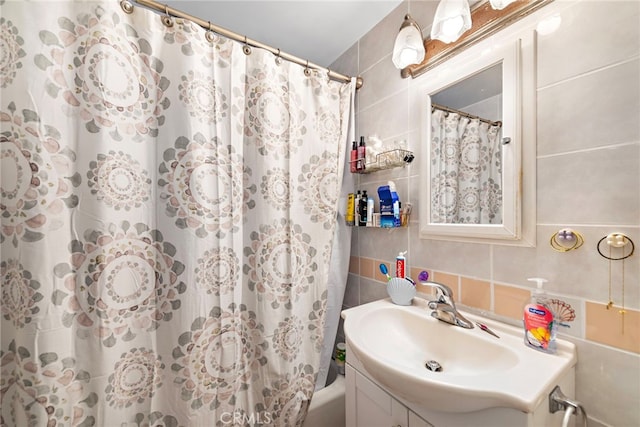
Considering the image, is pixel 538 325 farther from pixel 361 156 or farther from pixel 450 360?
pixel 361 156

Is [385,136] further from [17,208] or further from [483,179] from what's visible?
[17,208]

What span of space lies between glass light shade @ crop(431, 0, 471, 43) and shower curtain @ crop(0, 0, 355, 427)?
58 centimetres

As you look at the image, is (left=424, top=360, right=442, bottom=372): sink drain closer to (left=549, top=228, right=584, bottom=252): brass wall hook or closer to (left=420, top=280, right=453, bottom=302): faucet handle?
(left=420, top=280, right=453, bottom=302): faucet handle

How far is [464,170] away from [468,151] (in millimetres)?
71

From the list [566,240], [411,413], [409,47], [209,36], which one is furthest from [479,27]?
[411,413]

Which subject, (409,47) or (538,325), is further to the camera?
(409,47)

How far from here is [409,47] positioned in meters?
1.02

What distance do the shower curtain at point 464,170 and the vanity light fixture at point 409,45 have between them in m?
0.25

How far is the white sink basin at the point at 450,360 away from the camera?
529 mm

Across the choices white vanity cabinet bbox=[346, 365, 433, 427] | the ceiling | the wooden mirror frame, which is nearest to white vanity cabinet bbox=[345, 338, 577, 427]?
white vanity cabinet bbox=[346, 365, 433, 427]

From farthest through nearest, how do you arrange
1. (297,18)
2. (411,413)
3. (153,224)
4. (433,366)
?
(297,18) < (153,224) < (433,366) < (411,413)

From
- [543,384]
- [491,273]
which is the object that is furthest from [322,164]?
[543,384]

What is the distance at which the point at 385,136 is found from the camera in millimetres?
1271

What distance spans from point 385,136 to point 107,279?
1.30 meters
